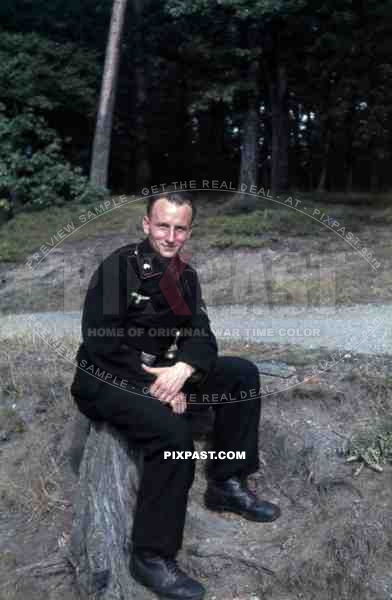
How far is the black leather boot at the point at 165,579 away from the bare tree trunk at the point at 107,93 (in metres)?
11.3

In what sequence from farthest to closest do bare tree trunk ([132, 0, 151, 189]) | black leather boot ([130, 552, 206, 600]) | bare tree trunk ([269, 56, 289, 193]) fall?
bare tree trunk ([132, 0, 151, 189]), bare tree trunk ([269, 56, 289, 193]), black leather boot ([130, 552, 206, 600])

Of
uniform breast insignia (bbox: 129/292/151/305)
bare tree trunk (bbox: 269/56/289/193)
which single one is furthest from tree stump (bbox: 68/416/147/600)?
bare tree trunk (bbox: 269/56/289/193)

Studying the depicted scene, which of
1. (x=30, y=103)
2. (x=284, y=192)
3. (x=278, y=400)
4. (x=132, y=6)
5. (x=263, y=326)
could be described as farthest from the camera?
(x=132, y=6)

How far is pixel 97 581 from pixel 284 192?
45.0 ft

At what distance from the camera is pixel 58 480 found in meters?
3.68

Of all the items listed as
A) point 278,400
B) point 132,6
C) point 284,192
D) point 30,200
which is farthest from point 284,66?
point 278,400

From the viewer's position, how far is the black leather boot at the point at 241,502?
3.28 meters

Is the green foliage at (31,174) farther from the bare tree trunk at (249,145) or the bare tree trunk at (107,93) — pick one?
the bare tree trunk at (249,145)

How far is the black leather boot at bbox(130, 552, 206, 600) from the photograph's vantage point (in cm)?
277

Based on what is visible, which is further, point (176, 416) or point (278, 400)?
point (278, 400)

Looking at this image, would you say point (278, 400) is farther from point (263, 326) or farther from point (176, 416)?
point (263, 326)

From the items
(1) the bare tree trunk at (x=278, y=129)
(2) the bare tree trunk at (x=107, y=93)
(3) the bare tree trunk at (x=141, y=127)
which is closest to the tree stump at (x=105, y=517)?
(2) the bare tree trunk at (x=107, y=93)

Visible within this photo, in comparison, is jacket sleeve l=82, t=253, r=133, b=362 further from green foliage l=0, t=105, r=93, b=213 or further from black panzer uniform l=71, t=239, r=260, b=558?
green foliage l=0, t=105, r=93, b=213

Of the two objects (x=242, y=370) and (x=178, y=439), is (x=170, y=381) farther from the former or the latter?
(x=242, y=370)
